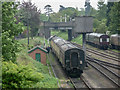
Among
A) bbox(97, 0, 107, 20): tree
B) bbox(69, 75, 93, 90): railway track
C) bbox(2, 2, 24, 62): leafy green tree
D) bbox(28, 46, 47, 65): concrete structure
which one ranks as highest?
bbox(97, 0, 107, 20): tree

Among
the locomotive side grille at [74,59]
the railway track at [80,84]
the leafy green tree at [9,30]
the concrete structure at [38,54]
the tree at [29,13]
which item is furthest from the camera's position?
the tree at [29,13]

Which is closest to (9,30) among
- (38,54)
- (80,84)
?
(80,84)

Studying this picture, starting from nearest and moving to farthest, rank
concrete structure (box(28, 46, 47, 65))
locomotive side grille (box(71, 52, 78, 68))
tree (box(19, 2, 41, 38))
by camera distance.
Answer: locomotive side grille (box(71, 52, 78, 68)), concrete structure (box(28, 46, 47, 65)), tree (box(19, 2, 41, 38))

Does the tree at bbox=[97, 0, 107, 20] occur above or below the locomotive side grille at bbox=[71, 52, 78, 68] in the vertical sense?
above

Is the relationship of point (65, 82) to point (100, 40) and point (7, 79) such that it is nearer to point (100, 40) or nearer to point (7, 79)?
point (7, 79)

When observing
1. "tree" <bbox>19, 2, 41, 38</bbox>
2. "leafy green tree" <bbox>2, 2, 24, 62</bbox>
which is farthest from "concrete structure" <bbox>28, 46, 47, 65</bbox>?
"tree" <bbox>19, 2, 41, 38</bbox>

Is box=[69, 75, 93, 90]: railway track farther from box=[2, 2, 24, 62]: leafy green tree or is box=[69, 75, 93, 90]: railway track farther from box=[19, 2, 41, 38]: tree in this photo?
box=[19, 2, 41, 38]: tree

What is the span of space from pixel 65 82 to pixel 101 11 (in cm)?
6359

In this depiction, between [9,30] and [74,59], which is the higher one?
[9,30]

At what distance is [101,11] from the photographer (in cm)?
7175

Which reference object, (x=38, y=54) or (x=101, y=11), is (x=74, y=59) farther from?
(x=101, y=11)

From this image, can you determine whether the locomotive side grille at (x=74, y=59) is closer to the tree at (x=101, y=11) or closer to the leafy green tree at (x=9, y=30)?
the leafy green tree at (x=9, y=30)

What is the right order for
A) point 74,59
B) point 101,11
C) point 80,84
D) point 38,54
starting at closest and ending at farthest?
point 80,84 < point 74,59 < point 38,54 < point 101,11

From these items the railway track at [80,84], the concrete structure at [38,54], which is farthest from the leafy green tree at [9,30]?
the concrete structure at [38,54]
